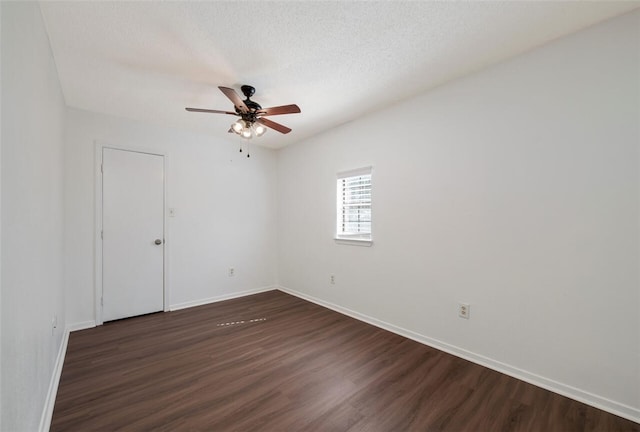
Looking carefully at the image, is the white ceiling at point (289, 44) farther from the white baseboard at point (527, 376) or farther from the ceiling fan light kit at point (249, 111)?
the white baseboard at point (527, 376)

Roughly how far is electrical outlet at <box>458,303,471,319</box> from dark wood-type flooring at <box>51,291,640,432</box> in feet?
1.28

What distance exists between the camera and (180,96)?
112 inches

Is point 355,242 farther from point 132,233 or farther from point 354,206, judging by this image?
point 132,233

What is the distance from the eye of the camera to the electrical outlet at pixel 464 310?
8.04 feet

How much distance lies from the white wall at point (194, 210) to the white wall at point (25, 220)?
1.47 meters

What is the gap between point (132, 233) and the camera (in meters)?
3.49

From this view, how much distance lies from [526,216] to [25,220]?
318cm

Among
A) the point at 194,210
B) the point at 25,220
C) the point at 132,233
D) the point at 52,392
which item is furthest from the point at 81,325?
the point at 25,220

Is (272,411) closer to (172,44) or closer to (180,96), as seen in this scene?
(172,44)

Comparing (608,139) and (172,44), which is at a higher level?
(172,44)

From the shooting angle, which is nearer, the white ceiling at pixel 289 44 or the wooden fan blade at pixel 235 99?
the white ceiling at pixel 289 44

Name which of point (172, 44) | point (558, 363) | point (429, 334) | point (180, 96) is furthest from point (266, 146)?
point (558, 363)

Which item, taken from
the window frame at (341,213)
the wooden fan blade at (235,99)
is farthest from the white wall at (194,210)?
the wooden fan blade at (235,99)

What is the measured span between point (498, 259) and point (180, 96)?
11.4 ft
